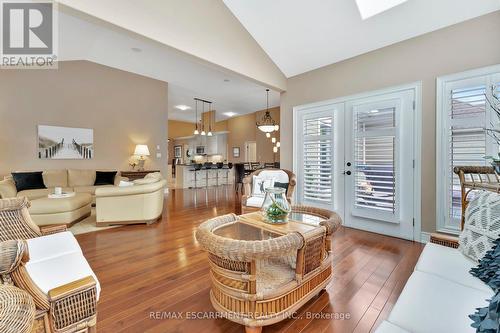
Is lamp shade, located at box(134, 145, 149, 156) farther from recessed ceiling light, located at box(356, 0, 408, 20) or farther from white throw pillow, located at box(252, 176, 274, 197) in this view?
recessed ceiling light, located at box(356, 0, 408, 20)

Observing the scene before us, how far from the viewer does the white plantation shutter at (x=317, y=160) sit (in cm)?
389

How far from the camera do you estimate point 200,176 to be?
8.81 m

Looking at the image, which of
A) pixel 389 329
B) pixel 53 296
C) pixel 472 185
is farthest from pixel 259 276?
pixel 472 185

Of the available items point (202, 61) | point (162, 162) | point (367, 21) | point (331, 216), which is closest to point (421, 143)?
point (367, 21)

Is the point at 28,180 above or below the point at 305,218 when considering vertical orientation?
above

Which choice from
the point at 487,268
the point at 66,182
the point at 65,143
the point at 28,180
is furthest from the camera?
the point at 65,143

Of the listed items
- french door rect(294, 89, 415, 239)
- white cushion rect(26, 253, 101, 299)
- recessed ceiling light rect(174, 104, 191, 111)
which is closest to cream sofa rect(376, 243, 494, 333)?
white cushion rect(26, 253, 101, 299)

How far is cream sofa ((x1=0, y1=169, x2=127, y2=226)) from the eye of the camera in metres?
3.44

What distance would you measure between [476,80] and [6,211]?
15.9 feet

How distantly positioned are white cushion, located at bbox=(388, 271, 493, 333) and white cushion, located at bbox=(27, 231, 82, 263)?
6.82 feet

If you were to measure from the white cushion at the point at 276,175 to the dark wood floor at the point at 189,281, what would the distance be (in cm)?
125

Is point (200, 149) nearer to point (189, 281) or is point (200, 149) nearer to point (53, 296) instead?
point (189, 281)

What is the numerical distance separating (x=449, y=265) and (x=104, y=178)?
651 cm

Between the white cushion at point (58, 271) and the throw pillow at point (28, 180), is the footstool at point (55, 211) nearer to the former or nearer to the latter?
the throw pillow at point (28, 180)
